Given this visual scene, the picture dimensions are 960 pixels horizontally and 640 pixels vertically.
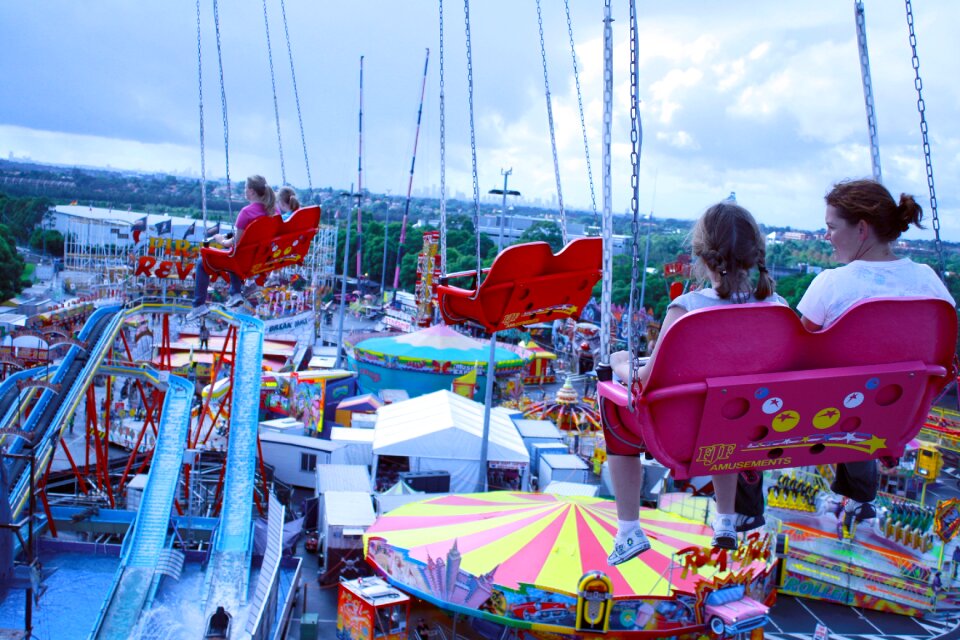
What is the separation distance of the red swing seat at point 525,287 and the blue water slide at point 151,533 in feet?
17.0

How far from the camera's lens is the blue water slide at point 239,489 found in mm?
9578

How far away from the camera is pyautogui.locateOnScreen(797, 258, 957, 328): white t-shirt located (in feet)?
8.80

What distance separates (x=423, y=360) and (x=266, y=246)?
47.9 ft

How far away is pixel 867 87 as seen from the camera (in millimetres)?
3350

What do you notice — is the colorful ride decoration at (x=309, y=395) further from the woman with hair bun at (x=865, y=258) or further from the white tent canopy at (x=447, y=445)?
the woman with hair bun at (x=865, y=258)

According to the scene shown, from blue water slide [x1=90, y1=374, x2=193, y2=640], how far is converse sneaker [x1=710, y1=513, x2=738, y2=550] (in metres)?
7.00

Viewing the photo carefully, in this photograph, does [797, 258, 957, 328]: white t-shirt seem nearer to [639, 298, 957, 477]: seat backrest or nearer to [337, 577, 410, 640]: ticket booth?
[639, 298, 957, 477]: seat backrest

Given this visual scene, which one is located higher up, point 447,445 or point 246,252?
point 246,252

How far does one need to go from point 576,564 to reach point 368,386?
1453 centimetres

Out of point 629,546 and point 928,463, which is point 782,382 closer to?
point 629,546

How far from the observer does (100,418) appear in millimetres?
17391

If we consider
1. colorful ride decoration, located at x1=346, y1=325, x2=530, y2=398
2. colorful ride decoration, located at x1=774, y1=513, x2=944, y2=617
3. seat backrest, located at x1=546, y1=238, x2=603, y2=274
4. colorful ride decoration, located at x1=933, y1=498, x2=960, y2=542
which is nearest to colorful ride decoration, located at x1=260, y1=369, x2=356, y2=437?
colorful ride decoration, located at x1=346, y1=325, x2=530, y2=398

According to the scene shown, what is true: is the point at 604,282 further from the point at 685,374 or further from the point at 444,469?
the point at 444,469

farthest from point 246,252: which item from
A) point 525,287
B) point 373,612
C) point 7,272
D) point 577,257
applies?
point 7,272
